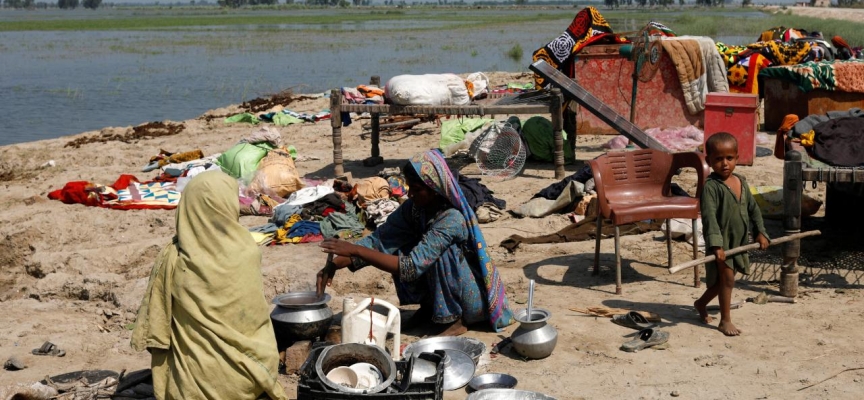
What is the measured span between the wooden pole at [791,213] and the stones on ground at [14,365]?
4621mm

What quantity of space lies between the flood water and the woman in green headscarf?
42.0ft

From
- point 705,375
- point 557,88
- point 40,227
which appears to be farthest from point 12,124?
point 705,375

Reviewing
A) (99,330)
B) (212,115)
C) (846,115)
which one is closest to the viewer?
(99,330)

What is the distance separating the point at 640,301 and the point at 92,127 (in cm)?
1353

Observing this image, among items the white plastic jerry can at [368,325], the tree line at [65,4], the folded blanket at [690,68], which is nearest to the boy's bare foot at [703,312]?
the white plastic jerry can at [368,325]

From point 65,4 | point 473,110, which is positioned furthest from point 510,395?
point 65,4

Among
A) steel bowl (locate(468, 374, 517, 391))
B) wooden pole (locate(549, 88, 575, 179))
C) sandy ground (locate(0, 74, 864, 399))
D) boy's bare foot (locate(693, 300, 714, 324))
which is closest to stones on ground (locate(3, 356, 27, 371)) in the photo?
sandy ground (locate(0, 74, 864, 399))

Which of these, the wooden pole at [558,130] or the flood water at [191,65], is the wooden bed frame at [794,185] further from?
the flood water at [191,65]

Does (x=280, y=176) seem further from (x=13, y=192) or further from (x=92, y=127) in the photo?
(x=92, y=127)

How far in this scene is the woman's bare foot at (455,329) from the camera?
5.40m

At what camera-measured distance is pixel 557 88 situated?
9688mm

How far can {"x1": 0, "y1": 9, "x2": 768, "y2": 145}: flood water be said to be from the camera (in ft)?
63.3

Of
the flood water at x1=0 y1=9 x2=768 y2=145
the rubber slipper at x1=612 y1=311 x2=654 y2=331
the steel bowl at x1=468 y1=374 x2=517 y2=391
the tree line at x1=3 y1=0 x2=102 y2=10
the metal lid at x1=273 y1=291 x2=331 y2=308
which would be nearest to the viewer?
the steel bowl at x1=468 y1=374 x2=517 y2=391

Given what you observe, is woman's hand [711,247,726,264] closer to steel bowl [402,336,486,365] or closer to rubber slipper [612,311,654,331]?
rubber slipper [612,311,654,331]
